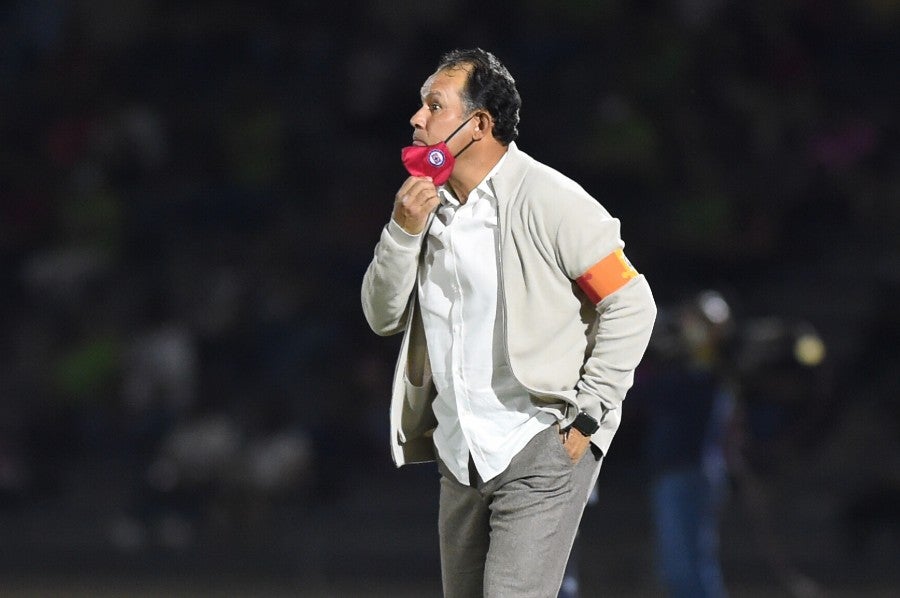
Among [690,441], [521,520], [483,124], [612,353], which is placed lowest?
[690,441]

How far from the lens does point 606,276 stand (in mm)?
3449

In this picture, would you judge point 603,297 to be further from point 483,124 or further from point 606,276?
point 483,124

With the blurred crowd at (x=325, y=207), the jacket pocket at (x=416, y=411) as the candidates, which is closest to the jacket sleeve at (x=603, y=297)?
the jacket pocket at (x=416, y=411)

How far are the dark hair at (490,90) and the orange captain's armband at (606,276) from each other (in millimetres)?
410

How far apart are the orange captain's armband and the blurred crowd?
14.2 feet

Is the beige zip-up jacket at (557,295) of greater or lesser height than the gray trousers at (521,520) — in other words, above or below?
above

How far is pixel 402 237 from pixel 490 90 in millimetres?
411


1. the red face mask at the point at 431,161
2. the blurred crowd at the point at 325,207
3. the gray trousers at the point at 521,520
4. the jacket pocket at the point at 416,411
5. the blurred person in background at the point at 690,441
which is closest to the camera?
the gray trousers at the point at 521,520

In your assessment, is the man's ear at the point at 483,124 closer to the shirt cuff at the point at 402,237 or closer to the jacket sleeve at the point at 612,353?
the shirt cuff at the point at 402,237

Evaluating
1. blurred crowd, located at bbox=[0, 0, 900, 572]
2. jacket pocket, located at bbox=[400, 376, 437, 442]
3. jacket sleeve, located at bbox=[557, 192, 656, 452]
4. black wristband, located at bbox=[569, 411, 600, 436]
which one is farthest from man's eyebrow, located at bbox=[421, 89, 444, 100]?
blurred crowd, located at bbox=[0, 0, 900, 572]

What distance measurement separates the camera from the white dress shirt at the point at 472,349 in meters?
3.49

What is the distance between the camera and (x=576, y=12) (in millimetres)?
10570

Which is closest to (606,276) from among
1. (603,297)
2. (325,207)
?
(603,297)

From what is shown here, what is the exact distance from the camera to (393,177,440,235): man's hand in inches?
A: 136
